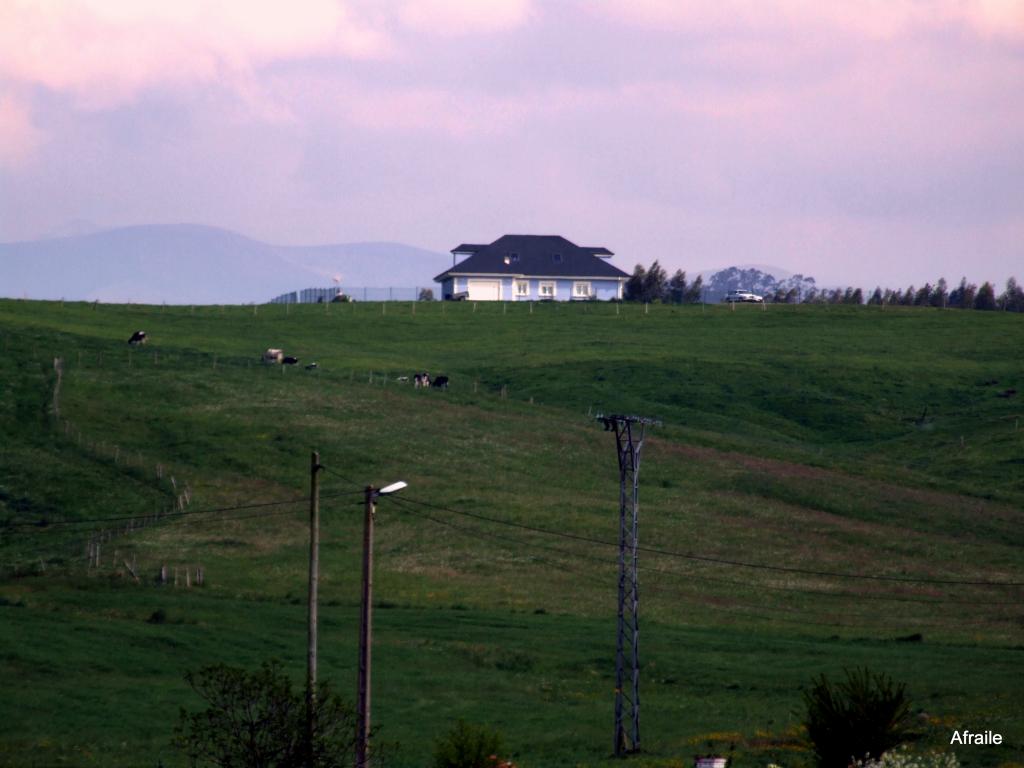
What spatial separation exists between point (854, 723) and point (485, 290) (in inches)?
5132

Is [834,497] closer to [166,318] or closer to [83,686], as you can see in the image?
[83,686]

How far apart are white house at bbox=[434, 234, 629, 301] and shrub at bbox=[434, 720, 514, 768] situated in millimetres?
128325

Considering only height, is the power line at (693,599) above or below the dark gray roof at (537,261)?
below

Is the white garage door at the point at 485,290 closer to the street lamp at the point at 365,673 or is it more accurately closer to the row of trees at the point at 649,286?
the row of trees at the point at 649,286

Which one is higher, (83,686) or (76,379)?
(76,379)

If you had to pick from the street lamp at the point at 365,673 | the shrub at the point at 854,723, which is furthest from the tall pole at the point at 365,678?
the shrub at the point at 854,723

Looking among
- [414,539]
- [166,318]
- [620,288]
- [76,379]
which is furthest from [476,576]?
[620,288]

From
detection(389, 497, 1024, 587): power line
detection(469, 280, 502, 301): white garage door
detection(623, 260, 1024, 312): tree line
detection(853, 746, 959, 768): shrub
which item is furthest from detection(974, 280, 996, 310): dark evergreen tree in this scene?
detection(853, 746, 959, 768): shrub

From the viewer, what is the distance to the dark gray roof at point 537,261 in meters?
159

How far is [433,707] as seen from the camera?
39.8 meters

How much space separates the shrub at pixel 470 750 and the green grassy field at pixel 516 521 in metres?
5.59

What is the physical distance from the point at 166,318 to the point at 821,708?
348 ft

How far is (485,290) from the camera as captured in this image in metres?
158

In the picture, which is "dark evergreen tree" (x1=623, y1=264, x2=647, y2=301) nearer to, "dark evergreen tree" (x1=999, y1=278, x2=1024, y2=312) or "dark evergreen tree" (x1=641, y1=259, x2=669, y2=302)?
"dark evergreen tree" (x1=641, y1=259, x2=669, y2=302)
